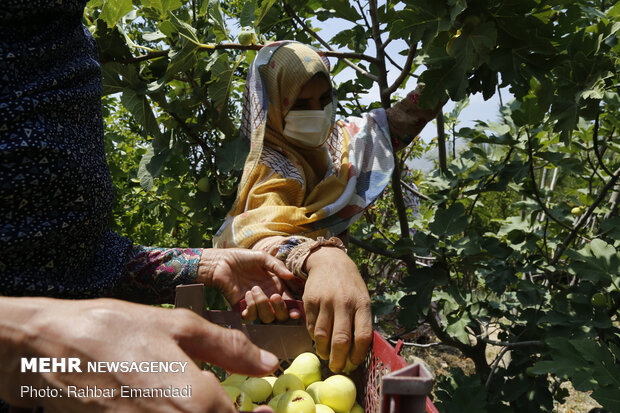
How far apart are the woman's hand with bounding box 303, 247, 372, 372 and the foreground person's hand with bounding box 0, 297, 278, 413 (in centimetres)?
57

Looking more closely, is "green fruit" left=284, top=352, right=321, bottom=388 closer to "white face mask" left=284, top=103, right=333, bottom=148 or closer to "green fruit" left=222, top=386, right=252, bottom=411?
"green fruit" left=222, top=386, right=252, bottom=411

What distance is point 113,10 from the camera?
2082 mm

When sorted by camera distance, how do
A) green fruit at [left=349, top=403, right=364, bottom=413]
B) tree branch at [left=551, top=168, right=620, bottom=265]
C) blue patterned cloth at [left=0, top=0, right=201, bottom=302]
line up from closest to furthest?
blue patterned cloth at [left=0, top=0, right=201, bottom=302] → green fruit at [left=349, top=403, right=364, bottom=413] → tree branch at [left=551, top=168, right=620, bottom=265]

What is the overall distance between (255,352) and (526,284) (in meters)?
1.99

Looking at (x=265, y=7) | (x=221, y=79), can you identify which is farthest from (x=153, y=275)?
(x=265, y=7)

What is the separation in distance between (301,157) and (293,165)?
12cm

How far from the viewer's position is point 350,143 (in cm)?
247

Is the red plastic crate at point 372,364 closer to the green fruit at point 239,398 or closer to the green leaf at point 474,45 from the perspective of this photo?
the green fruit at point 239,398

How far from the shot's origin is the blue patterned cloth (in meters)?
0.93

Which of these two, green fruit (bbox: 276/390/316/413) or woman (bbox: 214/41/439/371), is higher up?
woman (bbox: 214/41/439/371)

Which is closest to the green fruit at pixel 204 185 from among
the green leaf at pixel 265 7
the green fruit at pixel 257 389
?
the green leaf at pixel 265 7

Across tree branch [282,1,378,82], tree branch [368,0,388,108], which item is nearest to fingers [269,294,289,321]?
tree branch [368,0,388,108]

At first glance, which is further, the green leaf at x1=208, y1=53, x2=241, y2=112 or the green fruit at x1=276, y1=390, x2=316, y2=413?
the green leaf at x1=208, y1=53, x2=241, y2=112

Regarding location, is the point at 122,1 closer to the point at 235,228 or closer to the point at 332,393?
the point at 235,228
